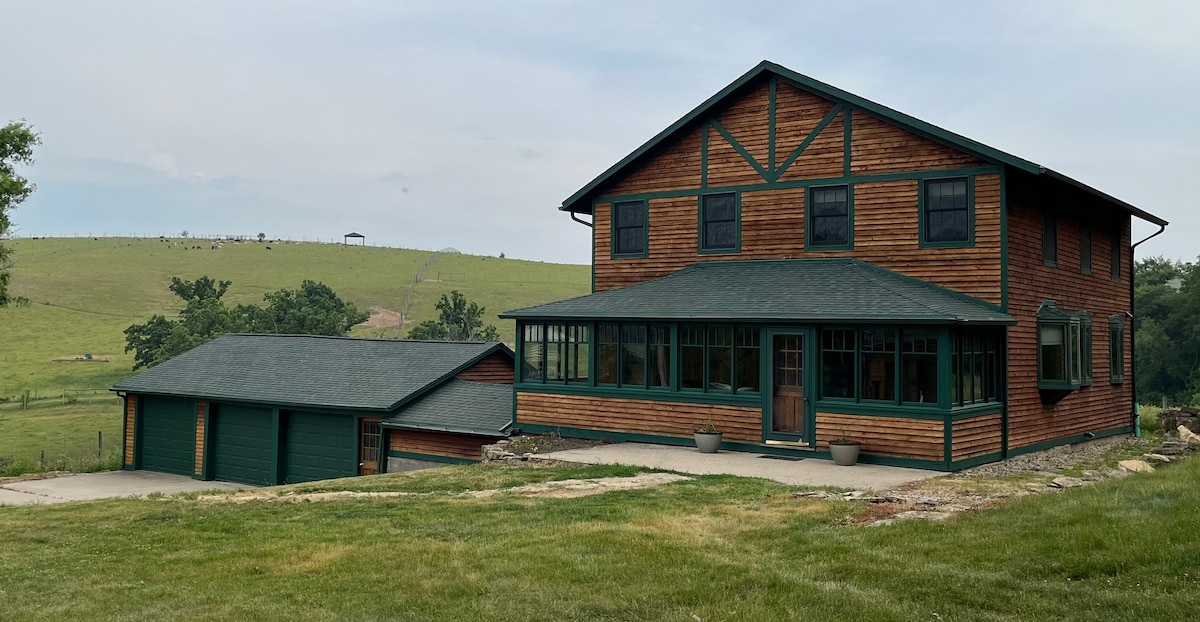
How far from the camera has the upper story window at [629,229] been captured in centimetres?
2305

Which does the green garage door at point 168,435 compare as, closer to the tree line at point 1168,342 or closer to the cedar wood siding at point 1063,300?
the cedar wood siding at point 1063,300

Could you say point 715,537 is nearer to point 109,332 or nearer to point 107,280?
point 109,332

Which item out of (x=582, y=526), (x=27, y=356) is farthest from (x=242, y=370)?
(x=27, y=356)

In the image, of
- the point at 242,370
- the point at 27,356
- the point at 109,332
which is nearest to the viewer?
the point at 242,370

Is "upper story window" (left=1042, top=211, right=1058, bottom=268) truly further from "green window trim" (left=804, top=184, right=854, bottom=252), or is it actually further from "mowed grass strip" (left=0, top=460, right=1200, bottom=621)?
"mowed grass strip" (left=0, top=460, right=1200, bottom=621)

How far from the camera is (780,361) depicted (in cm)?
1869

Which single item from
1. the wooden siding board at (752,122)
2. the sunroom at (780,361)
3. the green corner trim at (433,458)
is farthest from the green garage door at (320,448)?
the wooden siding board at (752,122)

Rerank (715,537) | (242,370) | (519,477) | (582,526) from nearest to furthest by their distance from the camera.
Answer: (715,537) → (582,526) → (519,477) → (242,370)

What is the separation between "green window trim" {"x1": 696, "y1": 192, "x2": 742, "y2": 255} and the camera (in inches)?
850

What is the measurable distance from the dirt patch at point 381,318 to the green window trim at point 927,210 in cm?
6513

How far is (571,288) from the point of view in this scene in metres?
106

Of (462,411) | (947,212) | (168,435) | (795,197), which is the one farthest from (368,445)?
(947,212)

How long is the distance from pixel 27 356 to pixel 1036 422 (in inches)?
2561

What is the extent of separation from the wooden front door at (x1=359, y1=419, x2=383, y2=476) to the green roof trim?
7.36 metres
